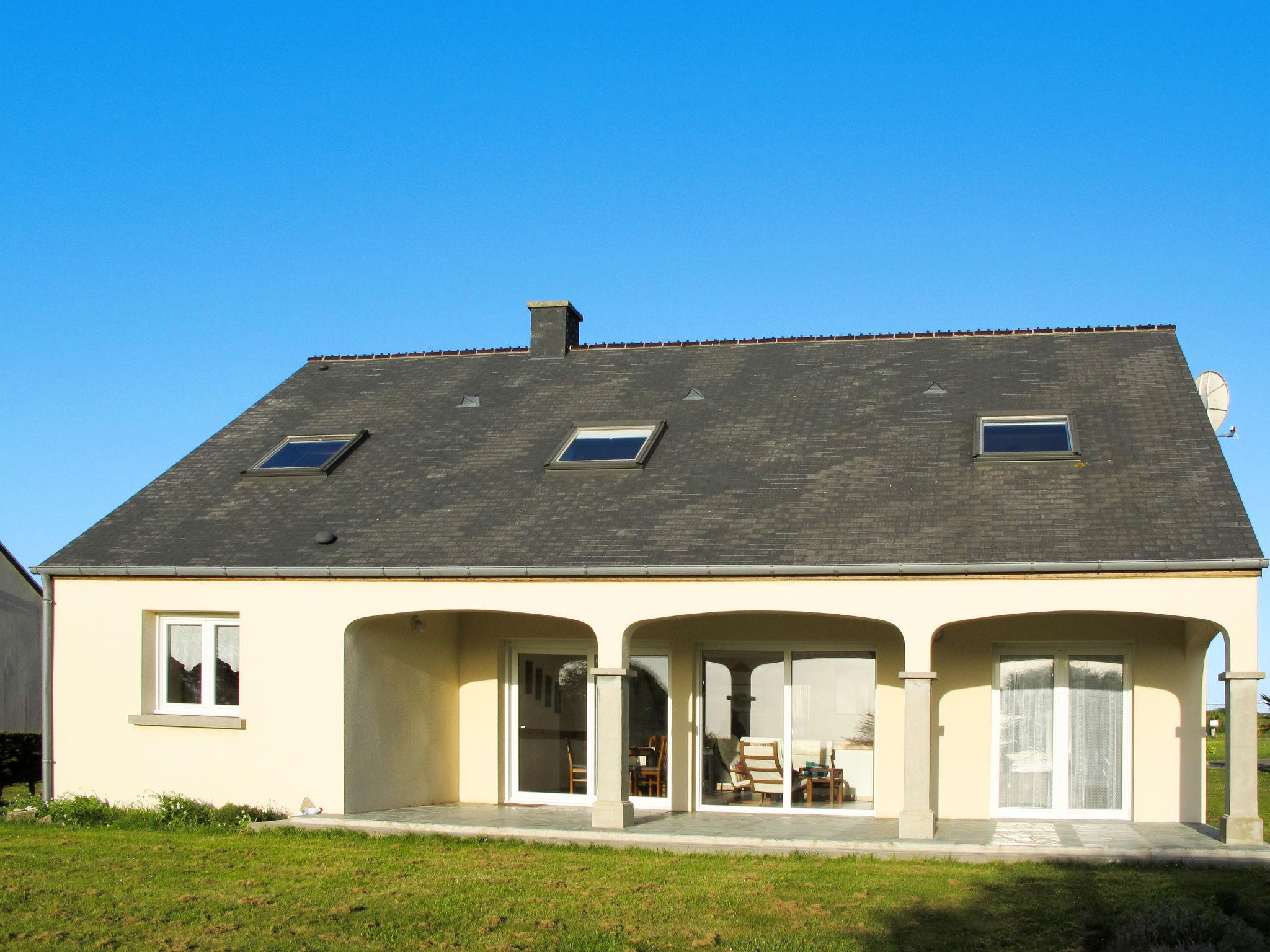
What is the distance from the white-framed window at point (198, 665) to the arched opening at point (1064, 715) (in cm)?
812

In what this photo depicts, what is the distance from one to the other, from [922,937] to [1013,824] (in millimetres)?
5566

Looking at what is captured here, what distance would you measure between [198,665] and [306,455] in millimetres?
3315

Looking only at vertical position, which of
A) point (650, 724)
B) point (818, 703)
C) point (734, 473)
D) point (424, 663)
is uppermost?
point (734, 473)

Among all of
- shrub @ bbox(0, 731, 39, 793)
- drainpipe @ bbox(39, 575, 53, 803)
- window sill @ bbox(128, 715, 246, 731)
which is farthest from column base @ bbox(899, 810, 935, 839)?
shrub @ bbox(0, 731, 39, 793)

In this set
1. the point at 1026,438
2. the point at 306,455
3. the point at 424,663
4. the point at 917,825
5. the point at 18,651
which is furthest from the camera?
the point at 18,651

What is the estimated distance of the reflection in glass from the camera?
16.5 m

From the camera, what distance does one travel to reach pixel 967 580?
43.3 feet

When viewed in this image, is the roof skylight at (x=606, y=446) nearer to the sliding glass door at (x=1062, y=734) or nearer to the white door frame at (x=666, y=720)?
the white door frame at (x=666, y=720)

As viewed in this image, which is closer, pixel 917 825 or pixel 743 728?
pixel 917 825

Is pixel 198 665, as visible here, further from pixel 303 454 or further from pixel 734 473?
pixel 734 473

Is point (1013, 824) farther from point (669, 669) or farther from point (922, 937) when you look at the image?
point (922, 937)

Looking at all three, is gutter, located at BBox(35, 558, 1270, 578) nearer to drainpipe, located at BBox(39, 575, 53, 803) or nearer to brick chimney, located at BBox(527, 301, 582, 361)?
drainpipe, located at BBox(39, 575, 53, 803)

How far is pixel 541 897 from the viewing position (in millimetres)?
10344

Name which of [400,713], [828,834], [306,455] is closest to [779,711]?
[828,834]
